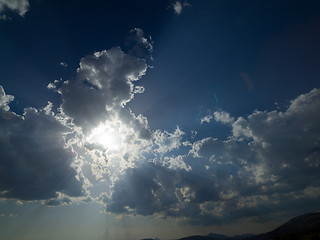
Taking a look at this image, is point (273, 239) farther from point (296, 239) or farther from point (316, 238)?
point (316, 238)

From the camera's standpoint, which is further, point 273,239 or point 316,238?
point 273,239

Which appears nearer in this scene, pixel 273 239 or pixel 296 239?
pixel 296 239

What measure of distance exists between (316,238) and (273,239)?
22.6m

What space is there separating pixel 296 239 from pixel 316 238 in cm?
1079

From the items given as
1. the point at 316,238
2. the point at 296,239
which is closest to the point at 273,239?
the point at 296,239

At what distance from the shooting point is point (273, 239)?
92.9 meters

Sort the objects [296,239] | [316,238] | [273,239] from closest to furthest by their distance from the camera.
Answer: [316,238], [296,239], [273,239]

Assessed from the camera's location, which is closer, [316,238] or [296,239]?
[316,238]

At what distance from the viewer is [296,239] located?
84.1m

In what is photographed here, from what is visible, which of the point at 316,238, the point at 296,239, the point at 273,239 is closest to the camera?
the point at 316,238

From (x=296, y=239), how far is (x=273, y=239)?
12005 mm
